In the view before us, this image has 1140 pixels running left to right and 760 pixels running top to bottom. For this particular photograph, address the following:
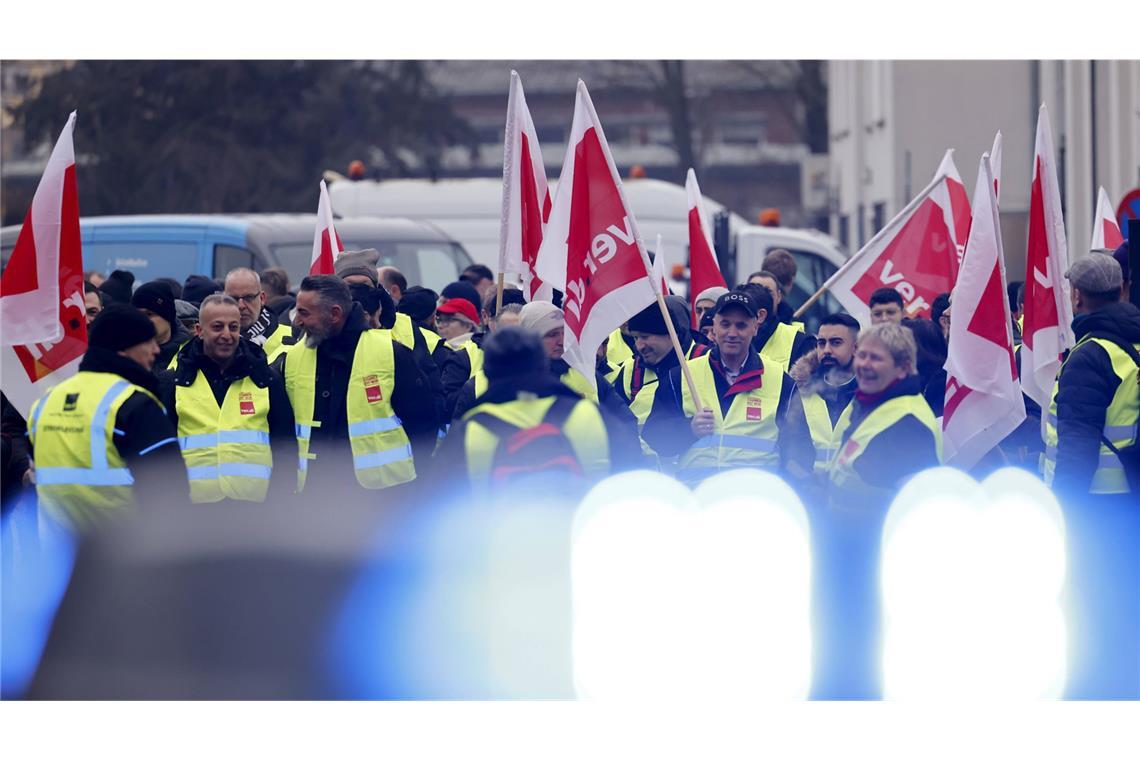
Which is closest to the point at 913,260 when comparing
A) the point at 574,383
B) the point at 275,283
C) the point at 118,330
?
the point at 574,383

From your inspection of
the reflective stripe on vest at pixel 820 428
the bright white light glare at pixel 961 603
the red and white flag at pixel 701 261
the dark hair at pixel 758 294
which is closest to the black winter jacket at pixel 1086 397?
the bright white light glare at pixel 961 603

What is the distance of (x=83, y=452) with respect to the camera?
6391mm

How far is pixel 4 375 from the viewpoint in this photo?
8.01 metres

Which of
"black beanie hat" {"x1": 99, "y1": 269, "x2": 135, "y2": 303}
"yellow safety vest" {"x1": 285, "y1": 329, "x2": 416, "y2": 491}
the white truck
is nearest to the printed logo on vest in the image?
"yellow safety vest" {"x1": 285, "y1": 329, "x2": 416, "y2": 491}

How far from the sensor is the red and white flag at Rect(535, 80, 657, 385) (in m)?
7.96

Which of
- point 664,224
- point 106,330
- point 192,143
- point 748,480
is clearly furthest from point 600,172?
point 192,143

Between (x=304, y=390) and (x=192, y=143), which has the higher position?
(x=192, y=143)

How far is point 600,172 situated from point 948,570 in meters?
2.61

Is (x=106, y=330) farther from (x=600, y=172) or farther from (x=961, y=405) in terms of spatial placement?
(x=961, y=405)

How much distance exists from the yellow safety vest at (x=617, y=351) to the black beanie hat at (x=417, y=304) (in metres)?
1.02

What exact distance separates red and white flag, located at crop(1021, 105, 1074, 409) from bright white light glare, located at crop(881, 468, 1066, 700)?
5.66ft

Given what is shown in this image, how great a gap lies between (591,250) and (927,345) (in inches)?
61.1

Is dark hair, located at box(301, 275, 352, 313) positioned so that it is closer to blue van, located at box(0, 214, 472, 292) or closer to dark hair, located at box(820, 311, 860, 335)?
dark hair, located at box(820, 311, 860, 335)

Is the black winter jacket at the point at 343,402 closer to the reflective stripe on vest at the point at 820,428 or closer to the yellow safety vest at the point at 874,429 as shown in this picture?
the reflective stripe on vest at the point at 820,428
